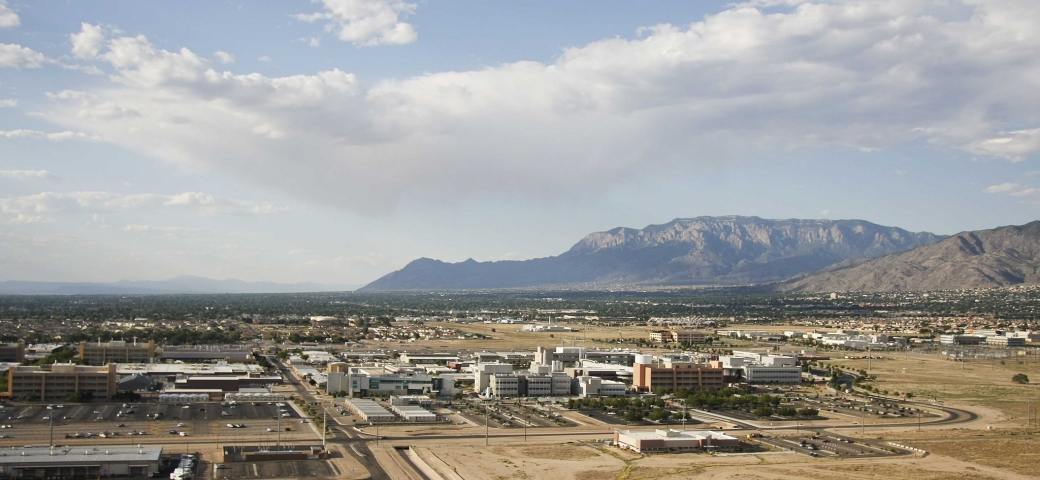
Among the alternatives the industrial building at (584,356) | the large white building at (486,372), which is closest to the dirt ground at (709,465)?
the large white building at (486,372)

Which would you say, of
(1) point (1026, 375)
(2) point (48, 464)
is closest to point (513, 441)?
(2) point (48, 464)

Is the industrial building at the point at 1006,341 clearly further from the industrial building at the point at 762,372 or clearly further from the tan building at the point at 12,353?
the tan building at the point at 12,353

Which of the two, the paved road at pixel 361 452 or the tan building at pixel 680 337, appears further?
the tan building at pixel 680 337

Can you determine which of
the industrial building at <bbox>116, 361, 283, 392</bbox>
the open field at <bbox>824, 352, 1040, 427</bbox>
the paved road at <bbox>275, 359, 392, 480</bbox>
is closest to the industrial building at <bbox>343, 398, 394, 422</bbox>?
the paved road at <bbox>275, 359, 392, 480</bbox>

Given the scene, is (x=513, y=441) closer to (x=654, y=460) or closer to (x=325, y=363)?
(x=654, y=460)

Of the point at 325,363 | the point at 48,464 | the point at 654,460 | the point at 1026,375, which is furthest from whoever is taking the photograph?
the point at 325,363

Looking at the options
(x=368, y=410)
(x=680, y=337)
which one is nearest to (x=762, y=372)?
(x=368, y=410)
